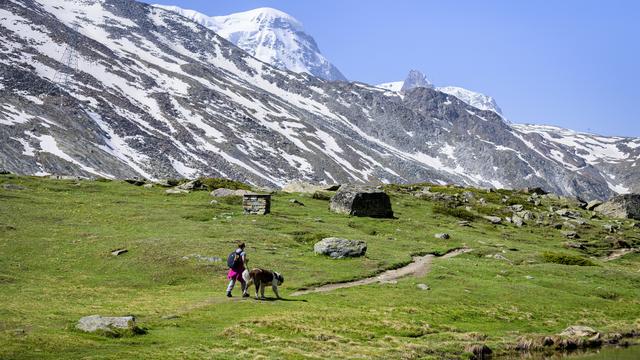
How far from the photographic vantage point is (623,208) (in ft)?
387

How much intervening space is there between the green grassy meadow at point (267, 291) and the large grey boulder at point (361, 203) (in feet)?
7.94

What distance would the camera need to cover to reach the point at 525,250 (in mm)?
67750

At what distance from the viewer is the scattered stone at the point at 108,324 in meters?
28.0

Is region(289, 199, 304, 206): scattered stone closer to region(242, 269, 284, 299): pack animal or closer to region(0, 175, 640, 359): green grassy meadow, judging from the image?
region(0, 175, 640, 359): green grassy meadow

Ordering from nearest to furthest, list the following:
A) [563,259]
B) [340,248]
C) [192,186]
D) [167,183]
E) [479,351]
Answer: [479,351] → [340,248] → [563,259] → [192,186] → [167,183]

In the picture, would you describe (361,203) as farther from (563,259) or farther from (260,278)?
(260,278)

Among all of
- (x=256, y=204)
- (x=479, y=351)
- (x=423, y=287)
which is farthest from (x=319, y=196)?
(x=479, y=351)

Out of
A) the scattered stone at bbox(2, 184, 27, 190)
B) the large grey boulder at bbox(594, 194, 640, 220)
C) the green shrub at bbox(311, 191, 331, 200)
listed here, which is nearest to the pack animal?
the scattered stone at bbox(2, 184, 27, 190)

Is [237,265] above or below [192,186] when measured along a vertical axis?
below

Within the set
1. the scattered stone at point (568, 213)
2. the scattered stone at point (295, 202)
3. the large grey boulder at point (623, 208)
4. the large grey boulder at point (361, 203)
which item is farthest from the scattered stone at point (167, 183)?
the large grey boulder at point (623, 208)

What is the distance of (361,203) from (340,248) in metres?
26.5

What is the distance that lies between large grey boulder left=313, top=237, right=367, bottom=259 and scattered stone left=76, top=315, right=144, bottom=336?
79.9ft

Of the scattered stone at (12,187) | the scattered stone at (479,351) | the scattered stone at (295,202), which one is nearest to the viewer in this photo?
the scattered stone at (479,351)

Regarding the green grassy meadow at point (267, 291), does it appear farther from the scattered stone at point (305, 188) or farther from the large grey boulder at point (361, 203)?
the scattered stone at point (305, 188)
